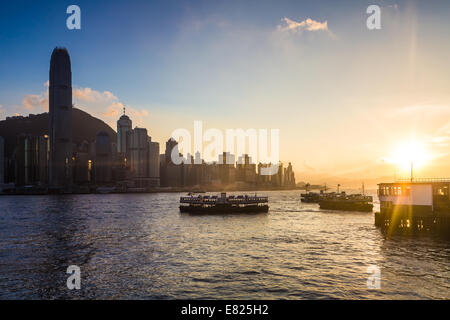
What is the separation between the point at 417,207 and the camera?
7012 centimetres

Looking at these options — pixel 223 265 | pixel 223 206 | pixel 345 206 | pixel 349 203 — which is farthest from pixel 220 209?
pixel 223 265

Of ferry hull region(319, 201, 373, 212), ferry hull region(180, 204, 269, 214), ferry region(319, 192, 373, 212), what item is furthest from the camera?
ferry region(319, 192, 373, 212)

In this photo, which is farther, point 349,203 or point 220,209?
point 349,203

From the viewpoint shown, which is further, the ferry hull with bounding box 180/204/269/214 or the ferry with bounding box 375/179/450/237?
the ferry hull with bounding box 180/204/269/214

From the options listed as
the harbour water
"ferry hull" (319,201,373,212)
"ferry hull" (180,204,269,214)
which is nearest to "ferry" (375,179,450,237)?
the harbour water

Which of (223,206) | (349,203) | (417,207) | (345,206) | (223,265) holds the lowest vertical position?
(345,206)

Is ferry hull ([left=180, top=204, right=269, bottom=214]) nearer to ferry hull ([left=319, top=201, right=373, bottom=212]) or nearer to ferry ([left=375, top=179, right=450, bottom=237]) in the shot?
ferry hull ([left=319, top=201, right=373, bottom=212])

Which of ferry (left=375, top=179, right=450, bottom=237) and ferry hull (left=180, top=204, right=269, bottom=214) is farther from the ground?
ferry (left=375, top=179, right=450, bottom=237)

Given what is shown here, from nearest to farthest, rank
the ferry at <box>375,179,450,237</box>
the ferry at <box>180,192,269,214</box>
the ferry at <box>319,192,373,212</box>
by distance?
the ferry at <box>375,179,450,237</box> → the ferry at <box>180,192,269,214</box> → the ferry at <box>319,192,373,212</box>

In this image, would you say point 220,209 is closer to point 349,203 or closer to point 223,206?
point 223,206

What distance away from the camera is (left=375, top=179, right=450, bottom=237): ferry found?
65.9 m
